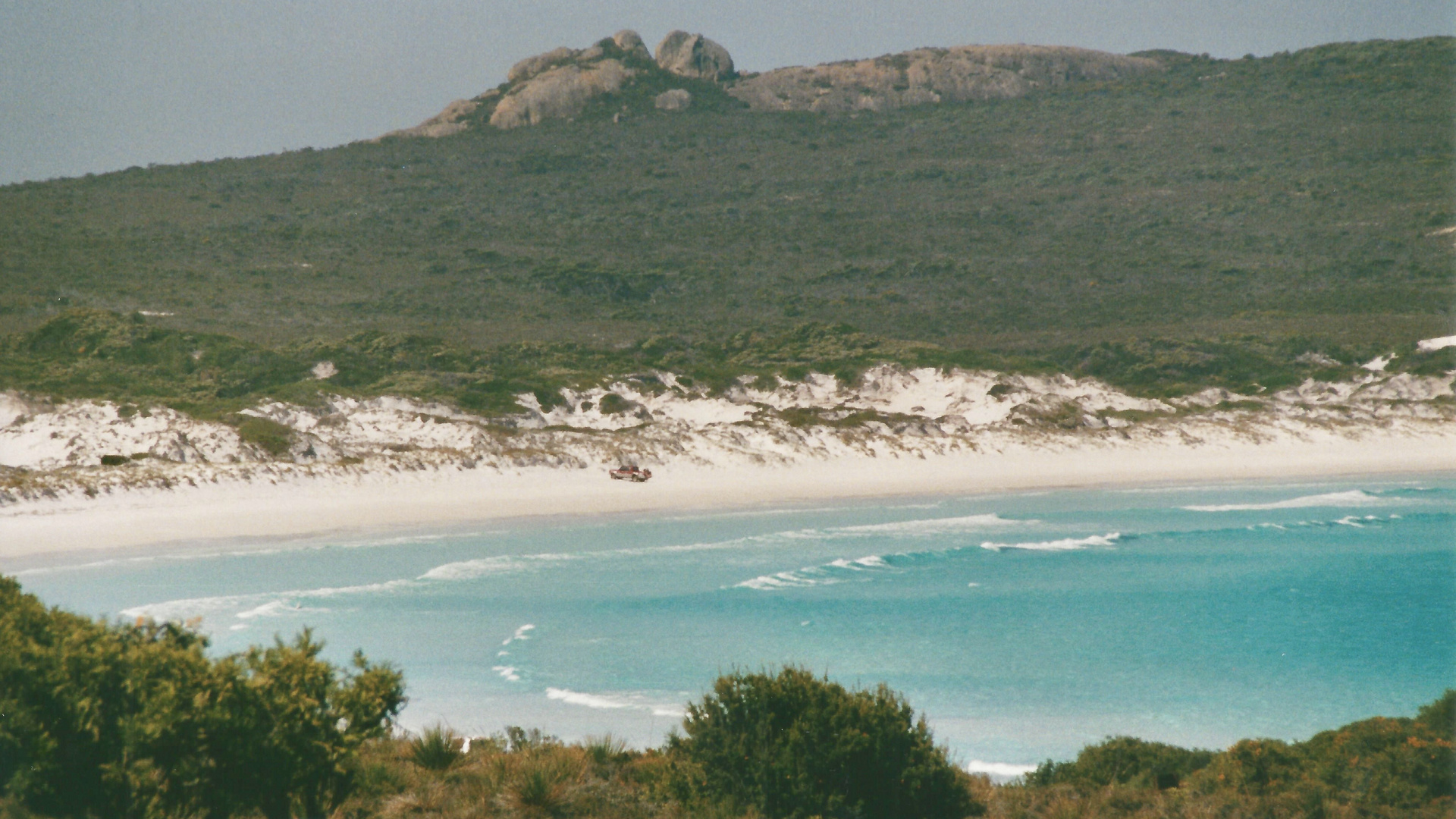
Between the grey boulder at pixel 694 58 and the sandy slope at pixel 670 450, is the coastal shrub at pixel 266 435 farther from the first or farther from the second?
the grey boulder at pixel 694 58

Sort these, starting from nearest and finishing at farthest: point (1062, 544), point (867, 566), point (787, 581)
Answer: point (787, 581)
point (867, 566)
point (1062, 544)

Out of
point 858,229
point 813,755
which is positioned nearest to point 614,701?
point 813,755

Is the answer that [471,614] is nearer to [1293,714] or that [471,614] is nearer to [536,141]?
[1293,714]

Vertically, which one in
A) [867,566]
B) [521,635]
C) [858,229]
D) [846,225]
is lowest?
[521,635]

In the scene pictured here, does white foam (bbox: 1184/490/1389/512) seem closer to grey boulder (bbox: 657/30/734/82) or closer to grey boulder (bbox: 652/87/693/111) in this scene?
grey boulder (bbox: 652/87/693/111)

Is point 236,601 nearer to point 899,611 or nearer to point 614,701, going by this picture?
point 614,701
